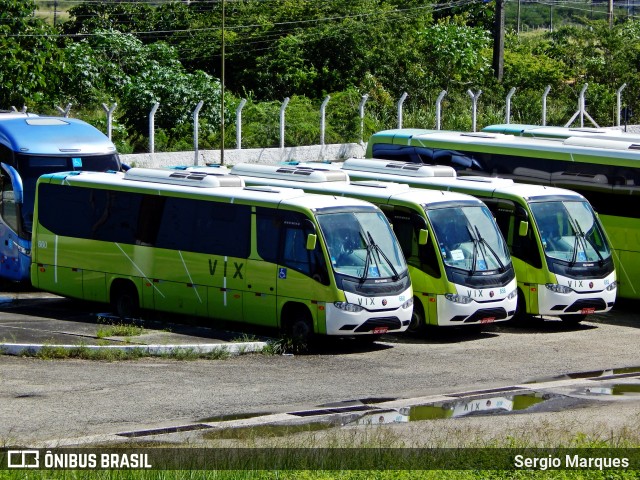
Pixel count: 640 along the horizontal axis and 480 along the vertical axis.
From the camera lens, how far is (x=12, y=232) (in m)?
23.6

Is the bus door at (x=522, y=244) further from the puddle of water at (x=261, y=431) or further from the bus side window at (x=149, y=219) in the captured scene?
the puddle of water at (x=261, y=431)

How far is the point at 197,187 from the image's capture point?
20.6 meters

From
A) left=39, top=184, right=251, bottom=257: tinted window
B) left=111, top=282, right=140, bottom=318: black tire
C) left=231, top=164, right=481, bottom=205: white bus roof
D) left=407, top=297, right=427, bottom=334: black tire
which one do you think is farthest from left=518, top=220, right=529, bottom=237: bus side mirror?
left=111, top=282, right=140, bottom=318: black tire

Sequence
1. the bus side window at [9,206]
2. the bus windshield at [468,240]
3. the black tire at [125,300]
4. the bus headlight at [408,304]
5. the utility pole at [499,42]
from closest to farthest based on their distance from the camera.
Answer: the bus headlight at [408,304]
the bus windshield at [468,240]
the black tire at [125,300]
the bus side window at [9,206]
the utility pole at [499,42]

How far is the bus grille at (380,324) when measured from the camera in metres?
18.5

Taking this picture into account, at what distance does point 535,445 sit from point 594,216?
1024cm

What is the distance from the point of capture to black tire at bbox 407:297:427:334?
2020cm

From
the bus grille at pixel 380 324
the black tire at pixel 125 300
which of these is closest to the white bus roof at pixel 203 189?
the black tire at pixel 125 300

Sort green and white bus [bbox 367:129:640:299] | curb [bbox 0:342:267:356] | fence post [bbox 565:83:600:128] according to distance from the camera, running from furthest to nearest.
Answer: fence post [bbox 565:83:600:128] < green and white bus [bbox 367:129:640:299] < curb [bbox 0:342:267:356]

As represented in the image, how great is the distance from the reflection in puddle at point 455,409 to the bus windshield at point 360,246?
12.0 ft

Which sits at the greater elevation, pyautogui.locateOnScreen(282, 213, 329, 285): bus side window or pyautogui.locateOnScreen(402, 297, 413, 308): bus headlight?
pyautogui.locateOnScreen(282, 213, 329, 285): bus side window

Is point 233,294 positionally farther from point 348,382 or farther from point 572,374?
point 572,374

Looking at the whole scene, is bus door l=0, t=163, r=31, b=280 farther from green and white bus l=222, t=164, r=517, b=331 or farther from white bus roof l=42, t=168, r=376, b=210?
green and white bus l=222, t=164, r=517, b=331

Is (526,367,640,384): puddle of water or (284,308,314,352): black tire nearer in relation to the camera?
(526,367,640,384): puddle of water
